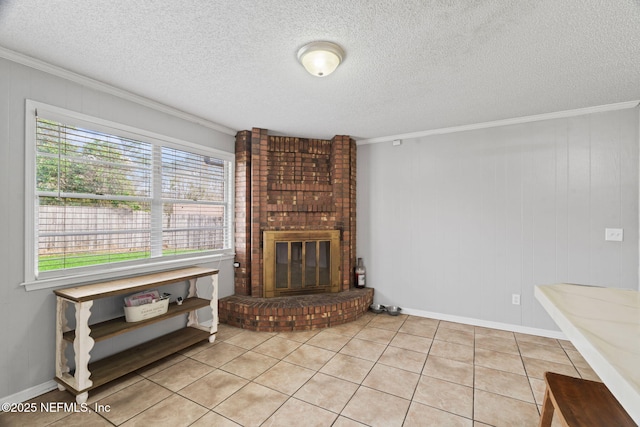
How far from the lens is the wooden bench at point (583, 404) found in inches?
42.3

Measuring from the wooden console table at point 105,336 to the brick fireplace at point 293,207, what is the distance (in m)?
0.71

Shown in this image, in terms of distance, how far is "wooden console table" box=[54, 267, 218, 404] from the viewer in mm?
2016

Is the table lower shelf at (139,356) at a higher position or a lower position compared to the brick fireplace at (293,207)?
lower

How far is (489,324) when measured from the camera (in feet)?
11.1

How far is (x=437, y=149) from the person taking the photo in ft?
12.1

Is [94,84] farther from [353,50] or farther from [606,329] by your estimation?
Result: [606,329]

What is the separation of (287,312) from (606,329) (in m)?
2.76

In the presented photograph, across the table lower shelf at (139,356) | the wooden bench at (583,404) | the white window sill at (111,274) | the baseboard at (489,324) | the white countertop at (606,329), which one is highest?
the white countertop at (606,329)

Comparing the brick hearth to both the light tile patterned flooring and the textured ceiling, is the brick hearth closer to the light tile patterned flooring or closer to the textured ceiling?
the light tile patterned flooring

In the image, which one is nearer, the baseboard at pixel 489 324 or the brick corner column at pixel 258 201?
the baseboard at pixel 489 324

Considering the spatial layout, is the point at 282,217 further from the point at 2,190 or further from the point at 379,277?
the point at 2,190

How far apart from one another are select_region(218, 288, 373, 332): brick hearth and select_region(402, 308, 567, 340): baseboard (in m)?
0.89

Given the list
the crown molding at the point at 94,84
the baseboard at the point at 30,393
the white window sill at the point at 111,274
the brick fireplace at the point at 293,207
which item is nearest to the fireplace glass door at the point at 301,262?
the brick fireplace at the point at 293,207

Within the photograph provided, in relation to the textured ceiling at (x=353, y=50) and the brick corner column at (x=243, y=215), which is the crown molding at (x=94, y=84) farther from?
the brick corner column at (x=243, y=215)
